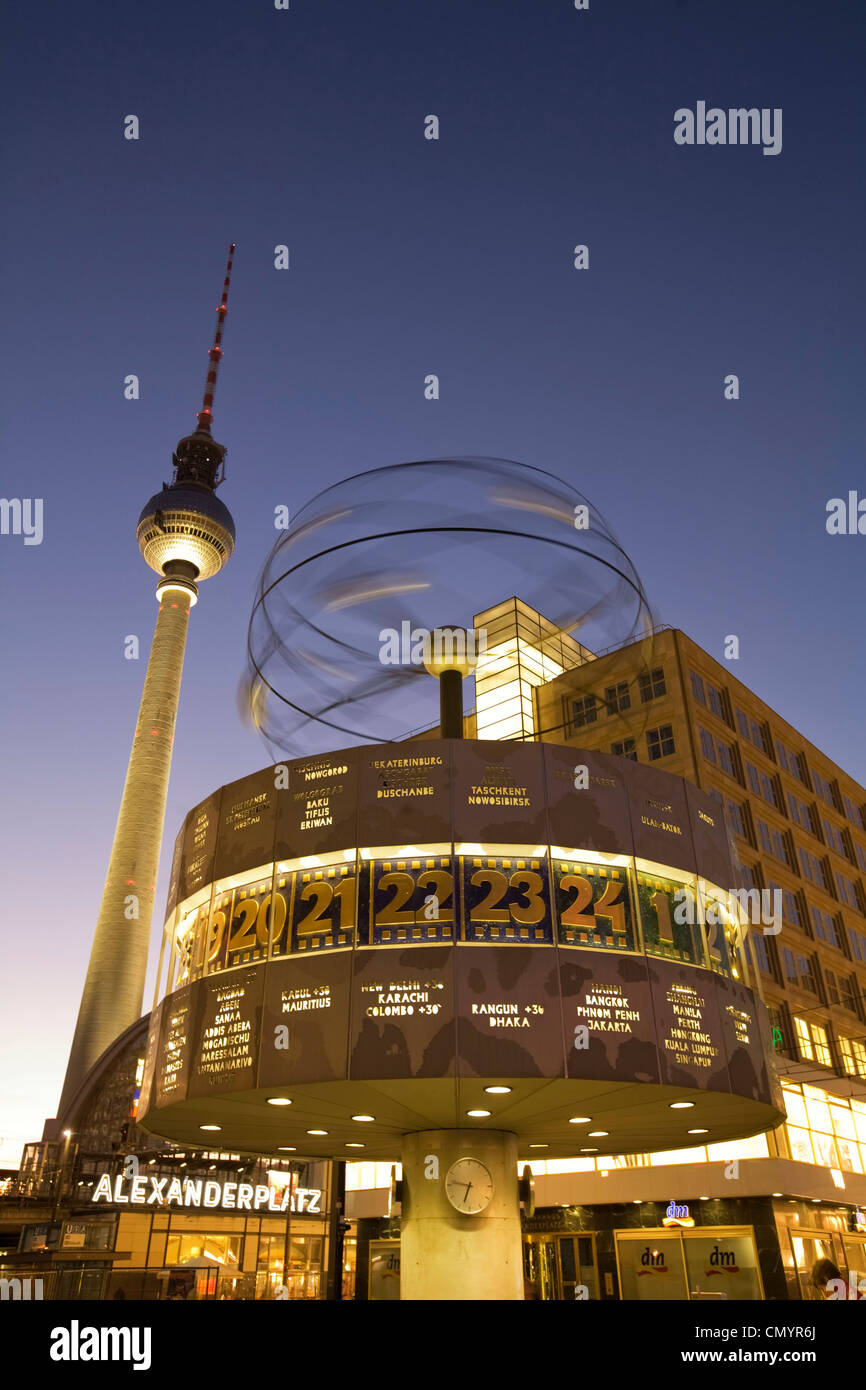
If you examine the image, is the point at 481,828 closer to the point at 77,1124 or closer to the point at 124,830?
the point at 77,1124

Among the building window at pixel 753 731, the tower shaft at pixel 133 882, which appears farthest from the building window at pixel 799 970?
the tower shaft at pixel 133 882

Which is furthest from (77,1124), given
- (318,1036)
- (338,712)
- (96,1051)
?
(318,1036)

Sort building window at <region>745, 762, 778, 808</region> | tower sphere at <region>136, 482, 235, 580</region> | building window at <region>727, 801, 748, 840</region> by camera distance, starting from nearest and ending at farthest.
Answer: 1. building window at <region>727, 801, 748, 840</region>
2. building window at <region>745, 762, 778, 808</region>
3. tower sphere at <region>136, 482, 235, 580</region>

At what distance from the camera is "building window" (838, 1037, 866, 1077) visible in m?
55.0

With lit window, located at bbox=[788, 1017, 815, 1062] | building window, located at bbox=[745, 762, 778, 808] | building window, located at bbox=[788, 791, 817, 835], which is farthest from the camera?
building window, located at bbox=[788, 791, 817, 835]

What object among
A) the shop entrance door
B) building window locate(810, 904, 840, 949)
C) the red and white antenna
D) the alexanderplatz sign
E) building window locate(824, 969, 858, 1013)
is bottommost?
the shop entrance door

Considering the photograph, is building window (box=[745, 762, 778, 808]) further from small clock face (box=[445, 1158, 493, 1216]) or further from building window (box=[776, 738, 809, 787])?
small clock face (box=[445, 1158, 493, 1216])

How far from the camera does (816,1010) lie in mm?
54250

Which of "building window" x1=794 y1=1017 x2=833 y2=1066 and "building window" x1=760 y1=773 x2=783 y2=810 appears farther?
"building window" x1=760 y1=773 x2=783 y2=810

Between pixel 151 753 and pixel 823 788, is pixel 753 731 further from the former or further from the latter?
pixel 151 753

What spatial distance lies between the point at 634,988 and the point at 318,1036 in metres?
6.01

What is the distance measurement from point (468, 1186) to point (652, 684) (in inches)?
1562

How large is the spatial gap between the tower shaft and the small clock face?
9925cm

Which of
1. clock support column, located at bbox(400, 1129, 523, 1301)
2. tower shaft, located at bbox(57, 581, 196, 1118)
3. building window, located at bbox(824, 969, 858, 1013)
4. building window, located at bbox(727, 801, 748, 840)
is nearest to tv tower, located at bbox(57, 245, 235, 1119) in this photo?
tower shaft, located at bbox(57, 581, 196, 1118)
